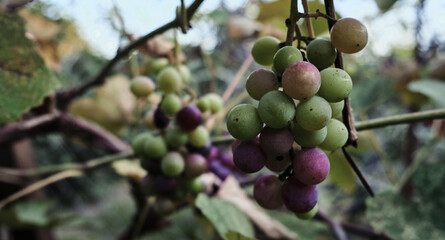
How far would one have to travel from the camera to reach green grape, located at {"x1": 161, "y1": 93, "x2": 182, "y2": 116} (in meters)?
0.45

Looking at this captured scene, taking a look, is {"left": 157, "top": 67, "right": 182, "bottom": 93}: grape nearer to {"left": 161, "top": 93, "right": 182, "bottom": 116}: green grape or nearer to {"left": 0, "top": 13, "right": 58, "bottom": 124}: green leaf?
{"left": 161, "top": 93, "right": 182, "bottom": 116}: green grape

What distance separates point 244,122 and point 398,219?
45 centimetres

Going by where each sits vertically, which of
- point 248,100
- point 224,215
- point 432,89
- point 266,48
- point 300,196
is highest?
point 266,48

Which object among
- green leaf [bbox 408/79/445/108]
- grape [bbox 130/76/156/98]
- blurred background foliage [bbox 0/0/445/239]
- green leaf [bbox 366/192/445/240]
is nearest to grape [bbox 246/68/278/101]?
blurred background foliage [bbox 0/0/445/239]

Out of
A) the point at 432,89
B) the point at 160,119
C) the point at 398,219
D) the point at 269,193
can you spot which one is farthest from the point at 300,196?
the point at 432,89

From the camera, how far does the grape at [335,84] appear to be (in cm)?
25

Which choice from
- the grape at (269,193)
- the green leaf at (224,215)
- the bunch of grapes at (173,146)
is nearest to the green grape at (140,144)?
Answer: the bunch of grapes at (173,146)

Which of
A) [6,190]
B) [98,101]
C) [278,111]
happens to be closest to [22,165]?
[6,190]

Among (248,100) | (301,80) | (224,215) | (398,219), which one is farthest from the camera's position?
(248,100)

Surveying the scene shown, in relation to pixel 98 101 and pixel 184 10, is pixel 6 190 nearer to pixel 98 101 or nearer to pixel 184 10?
pixel 98 101

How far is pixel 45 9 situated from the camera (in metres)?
1.29

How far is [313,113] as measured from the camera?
25 cm

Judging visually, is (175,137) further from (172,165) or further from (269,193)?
(269,193)

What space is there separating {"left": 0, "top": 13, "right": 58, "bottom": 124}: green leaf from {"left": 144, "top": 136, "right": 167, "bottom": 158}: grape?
0.16m
